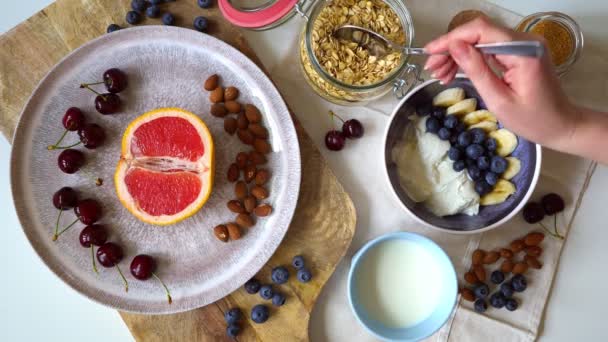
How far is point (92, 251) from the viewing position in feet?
3.93

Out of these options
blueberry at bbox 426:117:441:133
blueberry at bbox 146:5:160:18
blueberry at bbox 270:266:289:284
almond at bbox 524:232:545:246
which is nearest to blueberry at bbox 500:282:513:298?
almond at bbox 524:232:545:246

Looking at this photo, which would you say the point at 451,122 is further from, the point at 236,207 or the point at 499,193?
the point at 236,207

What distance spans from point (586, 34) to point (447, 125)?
1.59 ft

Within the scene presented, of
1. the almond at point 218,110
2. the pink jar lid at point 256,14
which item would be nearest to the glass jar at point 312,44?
the pink jar lid at point 256,14

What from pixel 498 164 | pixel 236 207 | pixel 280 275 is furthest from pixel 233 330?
pixel 498 164

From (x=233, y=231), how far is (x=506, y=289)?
2.36 feet

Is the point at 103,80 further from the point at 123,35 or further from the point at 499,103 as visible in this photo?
the point at 499,103

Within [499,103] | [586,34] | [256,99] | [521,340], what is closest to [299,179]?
[256,99]

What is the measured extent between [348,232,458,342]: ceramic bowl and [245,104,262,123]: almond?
1.37 feet

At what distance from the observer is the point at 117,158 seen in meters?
1.23

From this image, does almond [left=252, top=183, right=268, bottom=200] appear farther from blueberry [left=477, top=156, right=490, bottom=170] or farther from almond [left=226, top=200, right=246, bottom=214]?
blueberry [left=477, top=156, right=490, bottom=170]

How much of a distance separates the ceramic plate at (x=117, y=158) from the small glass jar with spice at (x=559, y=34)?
668mm

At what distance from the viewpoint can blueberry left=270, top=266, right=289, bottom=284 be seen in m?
1.19

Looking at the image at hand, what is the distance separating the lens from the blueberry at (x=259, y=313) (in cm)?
119
